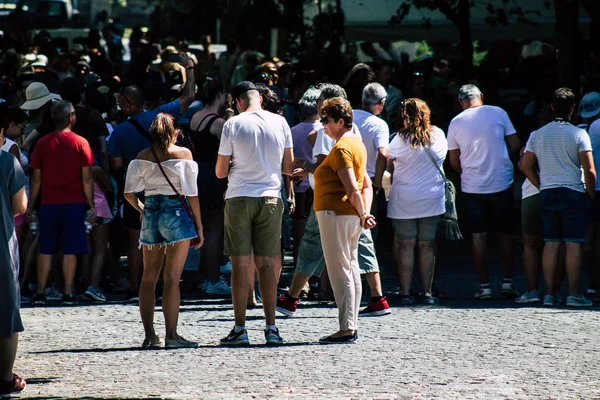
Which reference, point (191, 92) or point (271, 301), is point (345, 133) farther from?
point (191, 92)

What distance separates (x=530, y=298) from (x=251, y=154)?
3574mm

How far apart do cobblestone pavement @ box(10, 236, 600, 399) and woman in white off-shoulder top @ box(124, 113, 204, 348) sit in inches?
12.3

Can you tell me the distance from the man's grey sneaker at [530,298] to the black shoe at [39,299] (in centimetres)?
448

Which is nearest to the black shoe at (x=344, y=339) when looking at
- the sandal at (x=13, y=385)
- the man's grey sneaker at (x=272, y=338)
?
the man's grey sneaker at (x=272, y=338)

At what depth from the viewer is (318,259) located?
10.3 meters

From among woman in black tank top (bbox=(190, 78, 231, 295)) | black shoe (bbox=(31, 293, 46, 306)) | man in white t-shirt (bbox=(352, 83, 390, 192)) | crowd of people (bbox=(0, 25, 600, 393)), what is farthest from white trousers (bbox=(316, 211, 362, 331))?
black shoe (bbox=(31, 293, 46, 306))

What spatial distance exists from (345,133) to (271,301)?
1.39 m

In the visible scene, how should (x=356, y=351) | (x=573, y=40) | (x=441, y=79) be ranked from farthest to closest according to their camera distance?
(x=441, y=79)
(x=573, y=40)
(x=356, y=351)

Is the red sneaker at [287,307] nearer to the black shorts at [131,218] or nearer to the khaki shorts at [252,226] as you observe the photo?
the khaki shorts at [252,226]

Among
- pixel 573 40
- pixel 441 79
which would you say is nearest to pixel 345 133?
pixel 573 40

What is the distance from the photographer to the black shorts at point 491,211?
11.8m

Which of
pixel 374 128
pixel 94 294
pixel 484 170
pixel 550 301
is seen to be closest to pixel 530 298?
pixel 550 301

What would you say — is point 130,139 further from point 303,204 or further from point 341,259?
point 341,259

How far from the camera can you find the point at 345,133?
9273 millimetres
